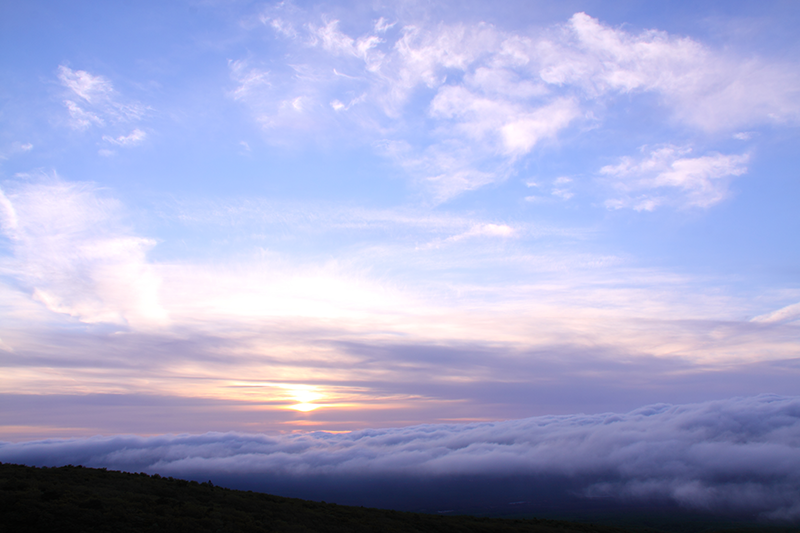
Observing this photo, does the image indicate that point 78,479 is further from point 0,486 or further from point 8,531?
point 8,531

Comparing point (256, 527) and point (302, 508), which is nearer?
point (256, 527)

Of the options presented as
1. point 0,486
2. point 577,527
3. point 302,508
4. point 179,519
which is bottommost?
point 577,527

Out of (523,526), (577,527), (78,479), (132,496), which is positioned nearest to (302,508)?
(132,496)

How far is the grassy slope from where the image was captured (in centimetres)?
2757

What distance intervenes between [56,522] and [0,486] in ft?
26.4

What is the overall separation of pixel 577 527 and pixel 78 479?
68977 millimetres

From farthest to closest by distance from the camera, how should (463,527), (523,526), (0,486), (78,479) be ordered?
(523,526)
(463,527)
(78,479)
(0,486)

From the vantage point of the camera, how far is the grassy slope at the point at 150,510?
1085 inches

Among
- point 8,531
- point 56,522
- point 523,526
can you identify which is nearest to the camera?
point 8,531

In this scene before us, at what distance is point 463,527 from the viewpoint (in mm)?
53375

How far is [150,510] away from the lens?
108 ft

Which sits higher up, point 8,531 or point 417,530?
point 8,531

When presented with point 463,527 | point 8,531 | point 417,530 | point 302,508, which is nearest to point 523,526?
point 463,527

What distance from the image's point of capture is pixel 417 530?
48.2 m
